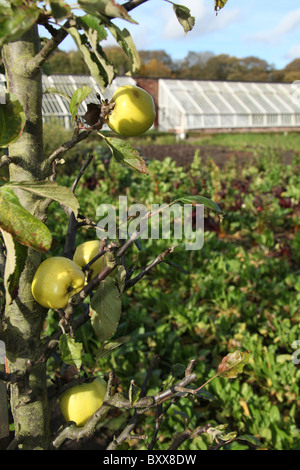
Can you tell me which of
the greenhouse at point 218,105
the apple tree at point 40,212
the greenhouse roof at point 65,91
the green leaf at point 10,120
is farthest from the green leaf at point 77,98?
the greenhouse at point 218,105

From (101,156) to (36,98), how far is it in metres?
6.99

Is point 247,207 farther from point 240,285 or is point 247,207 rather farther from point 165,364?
point 165,364

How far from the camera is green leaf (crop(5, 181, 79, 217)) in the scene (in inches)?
23.8

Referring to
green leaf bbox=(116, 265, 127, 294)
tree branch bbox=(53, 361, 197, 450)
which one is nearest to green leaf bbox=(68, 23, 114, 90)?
green leaf bbox=(116, 265, 127, 294)

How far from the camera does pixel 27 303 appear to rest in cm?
82

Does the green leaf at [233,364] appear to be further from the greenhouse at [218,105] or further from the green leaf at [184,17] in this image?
the greenhouse at [218,105]

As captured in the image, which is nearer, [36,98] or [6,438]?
[36,98]

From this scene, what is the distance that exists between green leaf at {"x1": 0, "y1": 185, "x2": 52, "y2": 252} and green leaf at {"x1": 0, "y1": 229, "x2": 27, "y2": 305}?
0.16 ft

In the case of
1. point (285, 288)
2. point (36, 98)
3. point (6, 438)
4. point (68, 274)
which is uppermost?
point (36, 98)

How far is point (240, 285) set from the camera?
331 cm

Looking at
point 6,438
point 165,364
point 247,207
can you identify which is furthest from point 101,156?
point 6,438

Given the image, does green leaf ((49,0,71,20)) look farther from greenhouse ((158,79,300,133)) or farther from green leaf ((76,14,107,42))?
greenhouse ((158,79,300,133))

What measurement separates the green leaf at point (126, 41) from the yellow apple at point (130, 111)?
10 centimetres

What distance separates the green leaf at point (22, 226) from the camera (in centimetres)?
57
